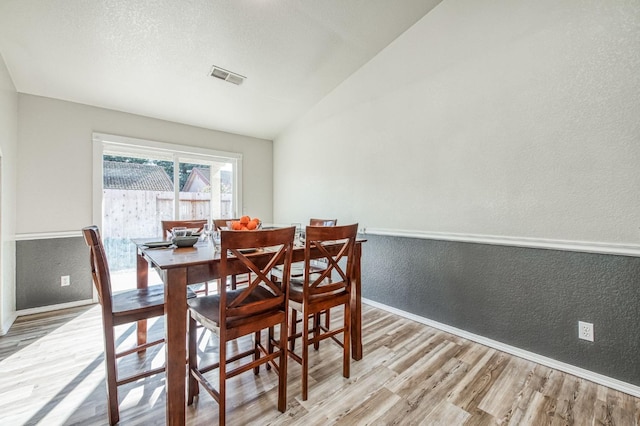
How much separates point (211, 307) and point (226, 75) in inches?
104

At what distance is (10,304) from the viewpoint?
2.67m

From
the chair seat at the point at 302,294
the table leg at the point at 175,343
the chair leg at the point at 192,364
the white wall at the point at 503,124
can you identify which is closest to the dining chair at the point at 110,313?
the chair leg at the point at 192,364

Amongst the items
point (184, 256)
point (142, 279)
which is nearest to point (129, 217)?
point (142, 279)

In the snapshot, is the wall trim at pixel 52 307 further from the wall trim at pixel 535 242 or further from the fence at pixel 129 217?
the wall trim at pixel 535 242

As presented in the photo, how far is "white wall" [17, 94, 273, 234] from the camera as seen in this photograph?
2867 millimetres

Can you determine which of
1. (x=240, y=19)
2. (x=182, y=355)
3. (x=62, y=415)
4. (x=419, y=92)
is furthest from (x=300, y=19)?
(x=62, y=415)

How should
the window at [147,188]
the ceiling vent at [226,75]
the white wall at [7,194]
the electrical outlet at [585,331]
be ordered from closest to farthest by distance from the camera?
1. the electrical outlet at [585,331]
2. the white wall at [7,194]
3. the ceiling vent at [226,75]
4. the window at [147,188]

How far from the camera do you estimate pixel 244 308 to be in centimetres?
144

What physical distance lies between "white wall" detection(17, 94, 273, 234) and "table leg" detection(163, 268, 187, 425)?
276 cm

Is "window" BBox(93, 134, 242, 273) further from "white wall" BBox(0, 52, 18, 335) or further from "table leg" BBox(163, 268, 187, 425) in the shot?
"table leg" BBox(163, 268, 187, 425)

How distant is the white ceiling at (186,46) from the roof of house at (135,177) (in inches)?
28.2

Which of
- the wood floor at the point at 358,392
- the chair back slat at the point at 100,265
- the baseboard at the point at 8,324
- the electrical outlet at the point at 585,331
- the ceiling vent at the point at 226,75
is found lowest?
the wood floor at the point at 358,392

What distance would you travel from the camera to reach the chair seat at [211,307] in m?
1.42

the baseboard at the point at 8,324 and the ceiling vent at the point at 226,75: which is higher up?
the ceiling vent at the point at 226,75
